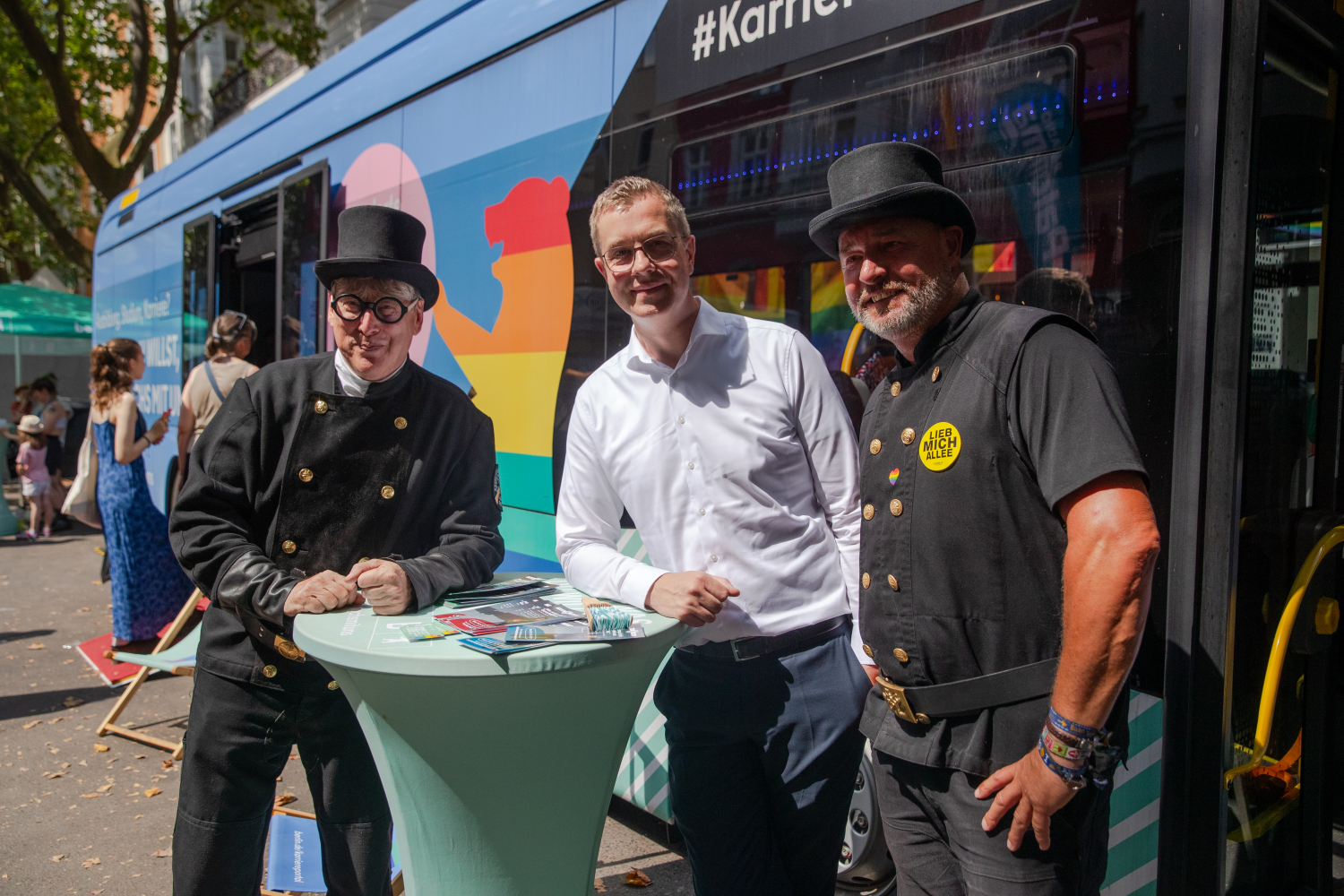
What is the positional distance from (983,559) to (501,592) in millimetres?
1180

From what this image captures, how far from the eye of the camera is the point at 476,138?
4.17 meters

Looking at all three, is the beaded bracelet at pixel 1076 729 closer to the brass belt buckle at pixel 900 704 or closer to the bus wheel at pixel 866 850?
the brass belt buckle at pixel 900 704

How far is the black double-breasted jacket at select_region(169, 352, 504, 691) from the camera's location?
2.21 m

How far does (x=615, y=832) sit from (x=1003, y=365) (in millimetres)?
2946

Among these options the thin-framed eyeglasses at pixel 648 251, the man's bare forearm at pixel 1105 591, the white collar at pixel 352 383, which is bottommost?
the man's bare forearm at pixel 1105 591

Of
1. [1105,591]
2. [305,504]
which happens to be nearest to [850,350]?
[1105,591]

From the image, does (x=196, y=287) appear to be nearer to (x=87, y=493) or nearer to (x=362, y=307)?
(x=87, y=493)

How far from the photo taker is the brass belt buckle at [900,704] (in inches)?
67.6

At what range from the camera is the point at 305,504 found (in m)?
2.29

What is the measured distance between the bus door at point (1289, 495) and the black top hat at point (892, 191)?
2.23ft

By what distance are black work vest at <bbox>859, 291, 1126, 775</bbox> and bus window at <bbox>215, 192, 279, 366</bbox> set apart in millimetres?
5841

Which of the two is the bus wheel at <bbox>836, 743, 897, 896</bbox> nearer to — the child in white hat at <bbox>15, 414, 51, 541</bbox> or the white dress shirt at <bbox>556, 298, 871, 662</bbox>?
the white dress shirt at <bbox>556, 298, 871, 662</bbox>

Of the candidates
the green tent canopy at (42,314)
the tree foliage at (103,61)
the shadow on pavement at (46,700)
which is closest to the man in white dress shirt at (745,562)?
the shadow on pavement at (46,700)

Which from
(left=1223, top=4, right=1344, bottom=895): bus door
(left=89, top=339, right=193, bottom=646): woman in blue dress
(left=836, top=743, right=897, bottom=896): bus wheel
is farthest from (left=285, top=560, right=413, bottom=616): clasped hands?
(left=89, top=339, right=193, bottom=646): woman in blue dress
